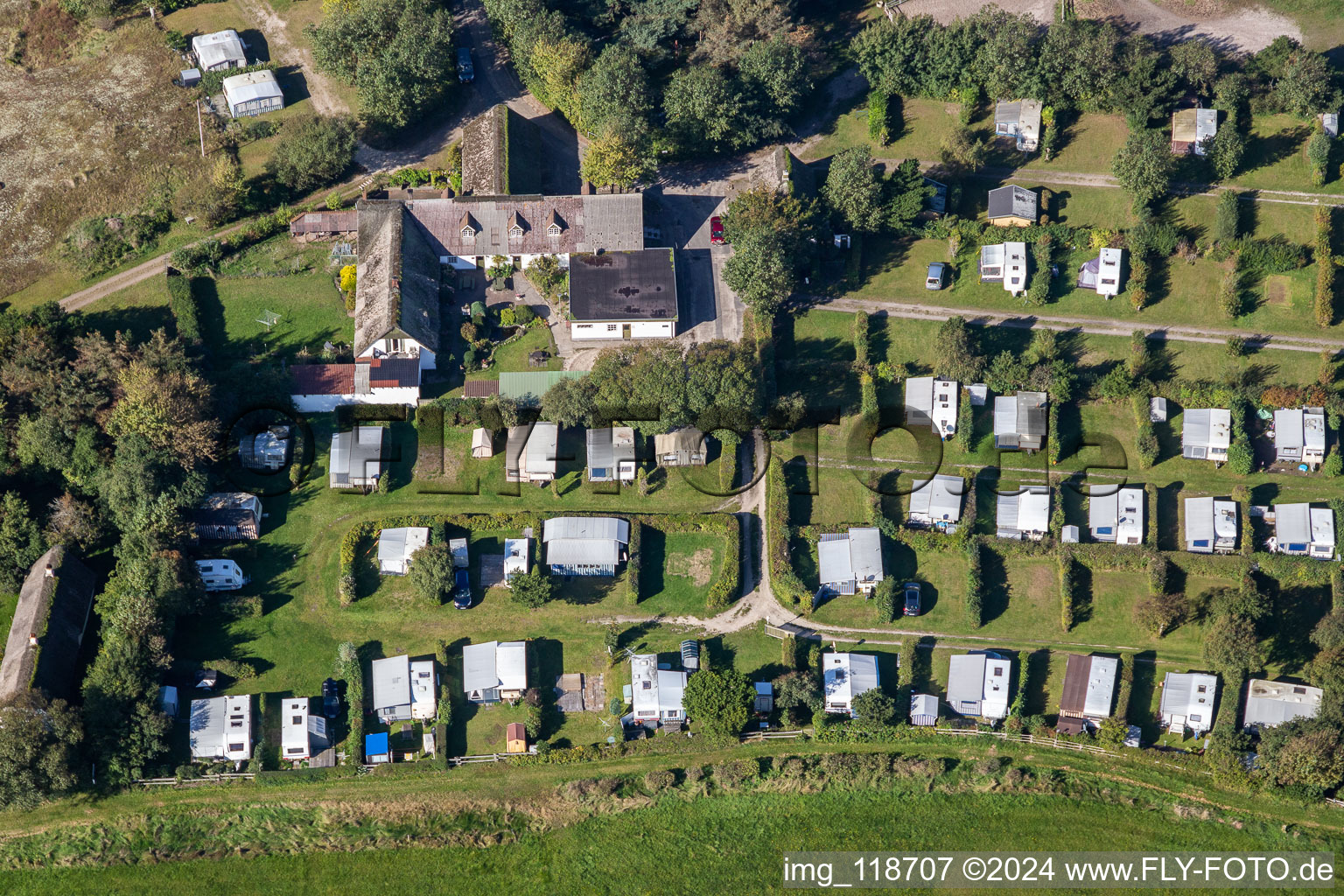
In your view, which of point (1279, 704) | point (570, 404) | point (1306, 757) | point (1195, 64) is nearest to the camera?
point (1306, 757)

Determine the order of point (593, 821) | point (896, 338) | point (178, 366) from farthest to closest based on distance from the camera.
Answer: point (896, 338) → point (178, 366) → point (593, 821)

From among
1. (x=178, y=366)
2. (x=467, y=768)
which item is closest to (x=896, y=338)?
(x=467, y=768)

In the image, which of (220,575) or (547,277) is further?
(547,277)

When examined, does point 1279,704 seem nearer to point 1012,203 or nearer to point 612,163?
point 1012,203

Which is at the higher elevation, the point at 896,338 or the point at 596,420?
the point at 896,338

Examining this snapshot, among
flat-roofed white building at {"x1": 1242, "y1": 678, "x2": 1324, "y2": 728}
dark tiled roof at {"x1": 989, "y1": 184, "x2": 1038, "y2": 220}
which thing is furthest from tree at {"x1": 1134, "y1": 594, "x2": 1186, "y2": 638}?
dark tiled roof at {"x1": 989, "y1": 184, "x2": 1038, "y2": 220}

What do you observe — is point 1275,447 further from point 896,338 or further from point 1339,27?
point 1339,27

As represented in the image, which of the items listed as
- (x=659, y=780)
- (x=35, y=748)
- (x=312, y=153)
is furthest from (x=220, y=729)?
(x=312, y=153)
